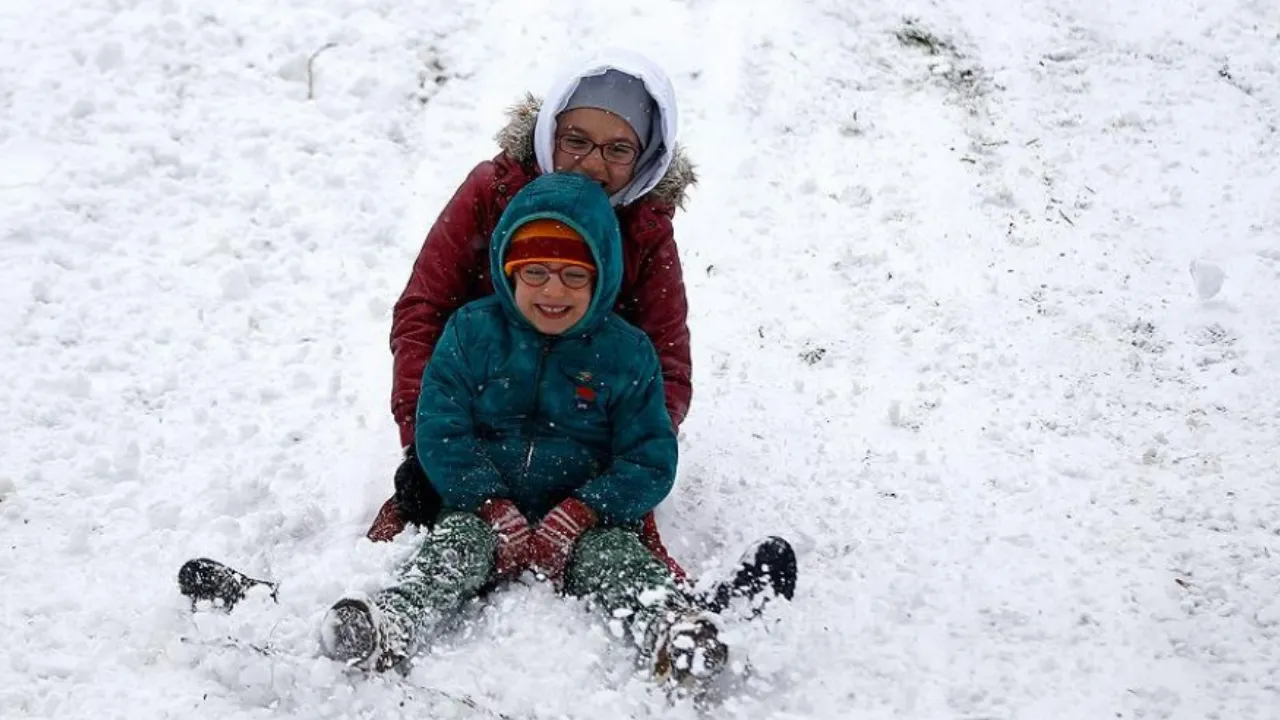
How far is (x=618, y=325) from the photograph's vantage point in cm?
398

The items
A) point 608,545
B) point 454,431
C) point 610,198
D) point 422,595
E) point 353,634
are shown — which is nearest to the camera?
point 353,634

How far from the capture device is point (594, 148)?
409cm

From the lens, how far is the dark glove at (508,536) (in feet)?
12.1

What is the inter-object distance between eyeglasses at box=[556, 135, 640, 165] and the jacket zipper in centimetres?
69

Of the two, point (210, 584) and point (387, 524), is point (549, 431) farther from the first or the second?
point (210, 584)

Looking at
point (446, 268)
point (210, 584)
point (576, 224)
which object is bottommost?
point (210, 584)

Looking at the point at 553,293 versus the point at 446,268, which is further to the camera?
the point at 446,268

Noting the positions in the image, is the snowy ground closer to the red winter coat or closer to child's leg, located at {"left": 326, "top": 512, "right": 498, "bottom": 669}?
child's leg, located at {"left": 326, "top": 512, "right": 498, "bottom": 669}

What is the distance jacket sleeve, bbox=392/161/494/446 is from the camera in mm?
4270

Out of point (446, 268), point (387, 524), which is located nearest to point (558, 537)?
point (387, 524)

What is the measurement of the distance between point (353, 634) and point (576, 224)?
4.49 ft

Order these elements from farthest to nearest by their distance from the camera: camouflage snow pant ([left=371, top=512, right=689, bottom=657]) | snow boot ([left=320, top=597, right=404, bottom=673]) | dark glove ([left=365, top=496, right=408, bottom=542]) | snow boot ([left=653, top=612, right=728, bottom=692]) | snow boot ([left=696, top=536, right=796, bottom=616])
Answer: dark glove ([left=365, top=496, right=408, bottom=542])
snow boot ([left=696, top=536, right=796, bottom=616])
camouflage snow pant ([left=371, top=512, right=689, bottom=657])
snow boot ([left=653, top=612, right=728, bottom=692])
snow boot ([left=320, top=597, right=404, bottom=673])

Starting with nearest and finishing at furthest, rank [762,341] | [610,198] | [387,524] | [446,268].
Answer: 1. [387,524]
2. [610,198]
3. [446,268]
4. [762,341]

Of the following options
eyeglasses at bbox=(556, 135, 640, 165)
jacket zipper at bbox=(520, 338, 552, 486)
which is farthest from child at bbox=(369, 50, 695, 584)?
jacket zipper at bbox=(520, 338, 552, 486)
